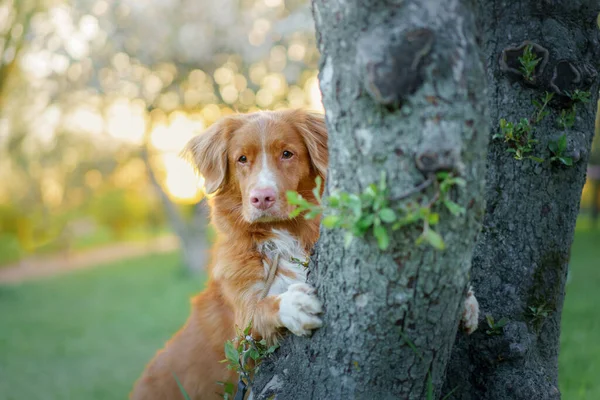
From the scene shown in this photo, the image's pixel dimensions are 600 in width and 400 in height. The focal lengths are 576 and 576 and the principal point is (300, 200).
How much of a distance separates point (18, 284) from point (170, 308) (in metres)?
6.89

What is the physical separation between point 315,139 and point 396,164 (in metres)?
1.70

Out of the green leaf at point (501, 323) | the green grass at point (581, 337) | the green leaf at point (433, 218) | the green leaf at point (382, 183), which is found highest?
the green leaf at point (382, 183)

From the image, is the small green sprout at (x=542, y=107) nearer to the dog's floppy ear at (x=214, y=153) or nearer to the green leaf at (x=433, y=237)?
the green leaf at (x=433, y=237)

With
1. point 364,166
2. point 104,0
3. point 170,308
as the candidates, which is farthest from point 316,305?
point 104,0

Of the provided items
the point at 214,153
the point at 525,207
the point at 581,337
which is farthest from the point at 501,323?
the point at 581,337

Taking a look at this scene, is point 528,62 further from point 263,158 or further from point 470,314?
point 263,158

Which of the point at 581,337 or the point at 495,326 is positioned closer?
→ the point at 495,326

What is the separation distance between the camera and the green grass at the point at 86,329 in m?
6.81

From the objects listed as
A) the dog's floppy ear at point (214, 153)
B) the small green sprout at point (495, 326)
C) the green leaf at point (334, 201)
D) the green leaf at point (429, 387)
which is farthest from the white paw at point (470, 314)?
the dog's floppy ear at point (214, 153)

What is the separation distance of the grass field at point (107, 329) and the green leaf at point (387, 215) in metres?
2.85

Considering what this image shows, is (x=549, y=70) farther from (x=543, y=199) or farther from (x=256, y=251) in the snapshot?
(x=256, y=251)

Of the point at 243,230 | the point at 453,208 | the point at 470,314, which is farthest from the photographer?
the point at 243,230

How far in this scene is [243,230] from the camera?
3387mm

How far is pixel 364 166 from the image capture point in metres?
1.97
